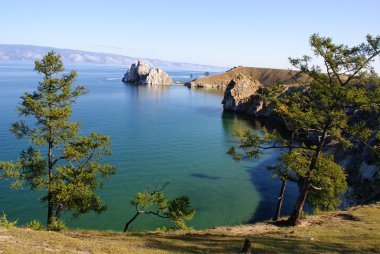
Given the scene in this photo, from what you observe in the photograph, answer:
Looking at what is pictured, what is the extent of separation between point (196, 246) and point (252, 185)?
43.1m

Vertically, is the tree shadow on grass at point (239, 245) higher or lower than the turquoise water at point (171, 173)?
higher

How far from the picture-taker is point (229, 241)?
2606cm

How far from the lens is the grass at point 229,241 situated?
2056 cm

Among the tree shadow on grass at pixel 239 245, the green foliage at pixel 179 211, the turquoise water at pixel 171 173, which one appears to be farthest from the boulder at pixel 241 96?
the tree shadow on grass at pixel 239 245

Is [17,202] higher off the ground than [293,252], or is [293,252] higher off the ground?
[293,252]

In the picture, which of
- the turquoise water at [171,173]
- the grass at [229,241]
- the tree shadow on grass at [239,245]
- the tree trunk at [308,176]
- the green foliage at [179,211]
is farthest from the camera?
the turquoise water at [171,173]

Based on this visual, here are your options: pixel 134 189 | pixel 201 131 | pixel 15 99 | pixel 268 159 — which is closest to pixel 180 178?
pixel 134 189

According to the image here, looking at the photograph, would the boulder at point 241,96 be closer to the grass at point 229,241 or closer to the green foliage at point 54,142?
the grass at point 229,241

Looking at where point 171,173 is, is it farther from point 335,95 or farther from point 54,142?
point 335,95

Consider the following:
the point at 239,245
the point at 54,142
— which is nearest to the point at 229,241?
the point at 239,245

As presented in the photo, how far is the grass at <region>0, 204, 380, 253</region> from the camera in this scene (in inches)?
810

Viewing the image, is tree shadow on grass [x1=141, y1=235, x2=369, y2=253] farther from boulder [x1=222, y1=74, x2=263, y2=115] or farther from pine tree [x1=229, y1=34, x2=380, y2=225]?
boulder [x1=222, y1=74, x2=263, y2=115]

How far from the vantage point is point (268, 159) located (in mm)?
85312

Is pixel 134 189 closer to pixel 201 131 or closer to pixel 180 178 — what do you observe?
pixel 180 178
